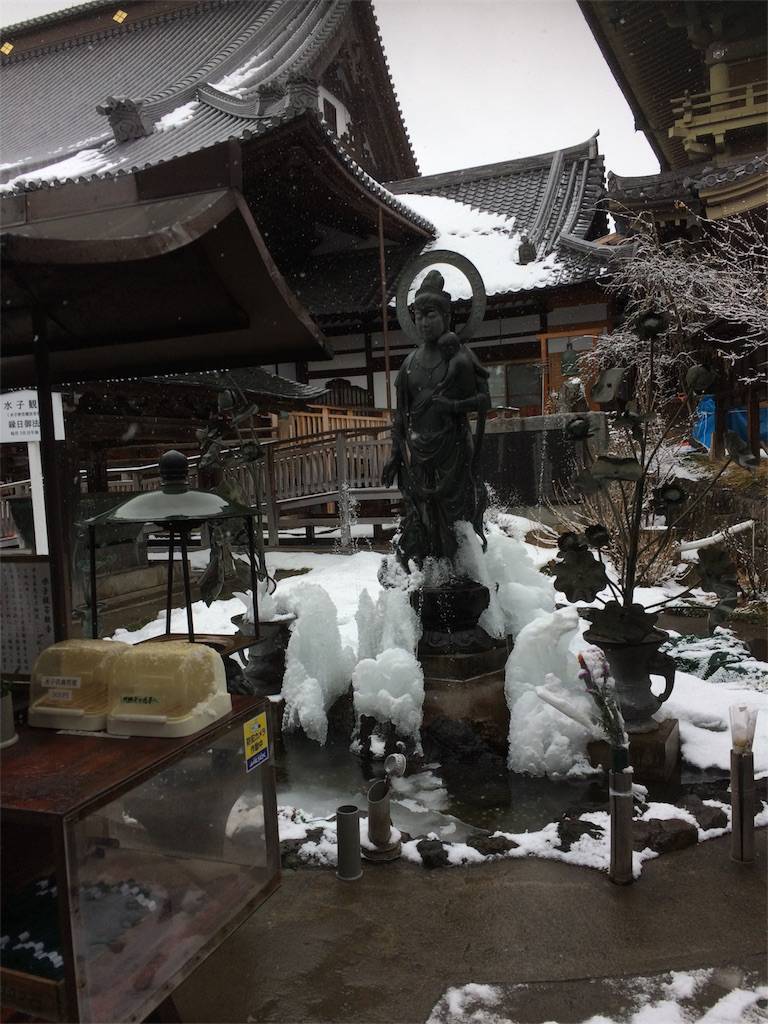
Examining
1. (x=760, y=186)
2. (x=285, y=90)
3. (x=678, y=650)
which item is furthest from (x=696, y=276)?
(x=285, y=90)

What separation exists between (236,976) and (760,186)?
9.64m

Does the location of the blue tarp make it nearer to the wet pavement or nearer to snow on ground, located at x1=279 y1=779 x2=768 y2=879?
snow on ground, located at x1=279 y1=779 x2=768 y2=879

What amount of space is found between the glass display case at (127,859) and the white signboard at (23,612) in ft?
1.64

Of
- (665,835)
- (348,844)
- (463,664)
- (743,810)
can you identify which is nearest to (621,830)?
(665,835)

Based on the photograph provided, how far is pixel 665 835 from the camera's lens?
378 centimetres

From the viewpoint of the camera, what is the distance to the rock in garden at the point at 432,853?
3.72 m

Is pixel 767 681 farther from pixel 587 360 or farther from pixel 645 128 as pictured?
pixel 645 128

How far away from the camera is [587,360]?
44.9 feet

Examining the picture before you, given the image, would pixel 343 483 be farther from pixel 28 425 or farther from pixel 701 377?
pixel 701 377

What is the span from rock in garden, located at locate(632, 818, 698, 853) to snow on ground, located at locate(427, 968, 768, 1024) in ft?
3.00

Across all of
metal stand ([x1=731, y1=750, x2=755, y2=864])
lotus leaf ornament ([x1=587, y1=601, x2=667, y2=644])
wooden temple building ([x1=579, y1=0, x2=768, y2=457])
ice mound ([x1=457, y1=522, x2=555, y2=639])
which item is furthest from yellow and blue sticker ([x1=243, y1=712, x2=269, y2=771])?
wooden temple building ([x1=579, y1=0, x2=768, y2=457])

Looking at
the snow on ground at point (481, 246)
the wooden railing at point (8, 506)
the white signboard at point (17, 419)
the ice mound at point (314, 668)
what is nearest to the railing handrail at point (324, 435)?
the snow on ground at point (481, 246)

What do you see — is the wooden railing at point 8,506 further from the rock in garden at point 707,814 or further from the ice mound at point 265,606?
the rock in garden at point 707,814

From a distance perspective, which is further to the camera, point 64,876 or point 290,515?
point 290,515
